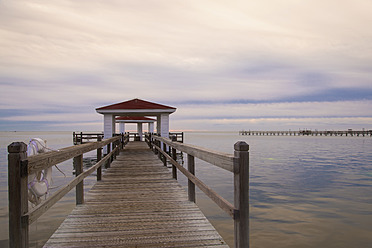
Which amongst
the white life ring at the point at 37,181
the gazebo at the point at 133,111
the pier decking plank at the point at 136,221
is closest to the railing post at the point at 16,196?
the pier decking plank at the point at 136,221

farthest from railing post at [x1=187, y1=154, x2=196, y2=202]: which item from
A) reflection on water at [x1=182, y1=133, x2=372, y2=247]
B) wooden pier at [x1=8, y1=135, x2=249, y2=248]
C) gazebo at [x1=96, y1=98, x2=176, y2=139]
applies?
gazebo at [x1=96, y1=98, x2=176, y2=139]

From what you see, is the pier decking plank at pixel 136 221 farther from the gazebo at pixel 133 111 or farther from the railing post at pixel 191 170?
the gazebo at pixel 133 111

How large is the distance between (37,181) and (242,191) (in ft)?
10.2

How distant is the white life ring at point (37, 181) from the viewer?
414 cm

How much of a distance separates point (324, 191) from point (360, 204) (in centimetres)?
227

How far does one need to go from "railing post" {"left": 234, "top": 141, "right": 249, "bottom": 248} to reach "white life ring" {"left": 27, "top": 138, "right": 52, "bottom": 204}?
2.84 m

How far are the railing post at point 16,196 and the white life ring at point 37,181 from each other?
1159mm

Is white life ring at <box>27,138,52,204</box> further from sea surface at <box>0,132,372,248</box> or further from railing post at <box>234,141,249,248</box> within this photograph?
railing post at <box>234,141,249,248</box>

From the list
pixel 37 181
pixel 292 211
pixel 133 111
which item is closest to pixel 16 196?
pixel 37 181

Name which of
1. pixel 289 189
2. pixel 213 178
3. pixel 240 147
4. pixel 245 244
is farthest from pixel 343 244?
pixel 213 178

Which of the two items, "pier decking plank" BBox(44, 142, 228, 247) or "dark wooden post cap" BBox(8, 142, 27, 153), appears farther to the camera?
"pier decking plank" BBox(44, 142, 228, 247)

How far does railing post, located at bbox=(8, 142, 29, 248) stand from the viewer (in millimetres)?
2840

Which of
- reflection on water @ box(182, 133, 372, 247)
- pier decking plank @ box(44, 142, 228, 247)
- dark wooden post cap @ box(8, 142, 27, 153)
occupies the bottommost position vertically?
reflection on water @ box(182, 133, 372, 247)

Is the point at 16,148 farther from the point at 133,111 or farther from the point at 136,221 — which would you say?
the point at 133,111
